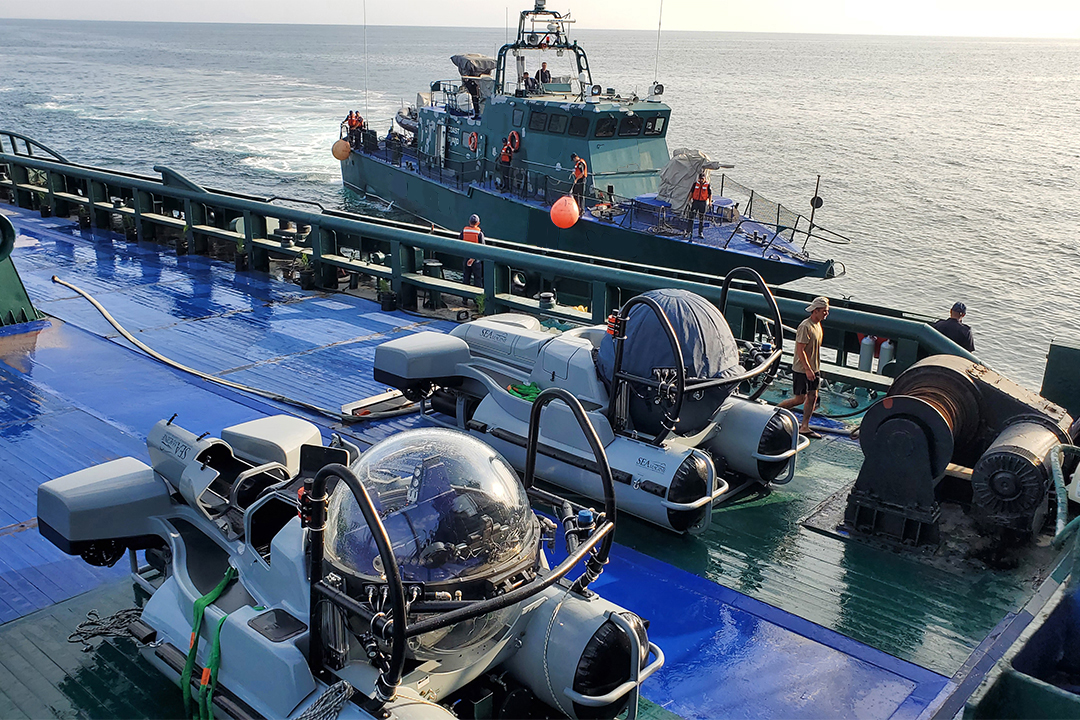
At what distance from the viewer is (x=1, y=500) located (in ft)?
20.6

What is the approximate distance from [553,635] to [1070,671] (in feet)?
6.43

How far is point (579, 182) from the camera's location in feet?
64.3

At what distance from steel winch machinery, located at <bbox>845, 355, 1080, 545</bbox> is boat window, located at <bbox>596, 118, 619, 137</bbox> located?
48.6 ft

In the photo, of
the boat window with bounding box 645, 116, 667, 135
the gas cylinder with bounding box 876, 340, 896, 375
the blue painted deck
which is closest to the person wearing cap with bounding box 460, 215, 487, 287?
the blue painted deck

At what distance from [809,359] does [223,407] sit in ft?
16.8

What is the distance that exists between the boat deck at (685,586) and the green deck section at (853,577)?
0.04ft

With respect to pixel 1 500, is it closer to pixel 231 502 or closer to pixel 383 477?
pixel 231 502

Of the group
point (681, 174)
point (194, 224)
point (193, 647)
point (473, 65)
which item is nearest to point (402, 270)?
point (194, 224)

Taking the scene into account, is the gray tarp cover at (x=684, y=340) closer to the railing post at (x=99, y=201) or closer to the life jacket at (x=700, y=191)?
the life jacket at (x=700, y=191)

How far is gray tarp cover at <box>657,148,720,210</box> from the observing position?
17.5m

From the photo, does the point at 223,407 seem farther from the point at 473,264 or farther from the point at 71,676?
the point at 473,264

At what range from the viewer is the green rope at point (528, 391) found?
21.8ft

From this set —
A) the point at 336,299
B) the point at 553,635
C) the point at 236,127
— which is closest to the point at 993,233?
the point at 336,299

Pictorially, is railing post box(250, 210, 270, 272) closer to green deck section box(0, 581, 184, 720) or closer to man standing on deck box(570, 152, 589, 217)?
man standing on deck box(570, 152, 589, 217)
